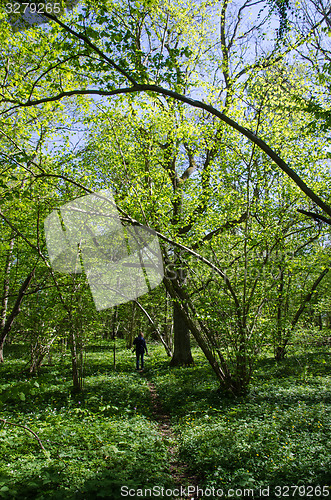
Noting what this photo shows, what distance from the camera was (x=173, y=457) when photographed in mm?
4633

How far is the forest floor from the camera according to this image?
11.1ft

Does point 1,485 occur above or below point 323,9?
below

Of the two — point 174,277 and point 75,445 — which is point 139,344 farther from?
point 75,445

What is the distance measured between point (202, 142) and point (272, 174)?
9.43ft

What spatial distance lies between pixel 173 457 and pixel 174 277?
3652mm

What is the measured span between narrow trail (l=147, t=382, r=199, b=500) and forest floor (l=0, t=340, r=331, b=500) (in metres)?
0.01

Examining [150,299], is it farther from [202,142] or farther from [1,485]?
[1,485]

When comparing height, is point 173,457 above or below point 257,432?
below

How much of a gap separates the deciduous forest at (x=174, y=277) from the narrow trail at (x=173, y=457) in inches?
1.4

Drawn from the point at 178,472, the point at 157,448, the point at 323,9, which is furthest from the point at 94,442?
the point at 323,9

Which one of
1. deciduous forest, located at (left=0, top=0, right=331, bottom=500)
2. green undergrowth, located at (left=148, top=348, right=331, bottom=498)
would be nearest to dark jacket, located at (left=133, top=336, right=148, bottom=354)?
deciduous forest, located at (left=0, top=0, right=331, bottom=500)

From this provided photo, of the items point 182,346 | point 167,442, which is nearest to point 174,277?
point 167,442

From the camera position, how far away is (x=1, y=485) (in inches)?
125

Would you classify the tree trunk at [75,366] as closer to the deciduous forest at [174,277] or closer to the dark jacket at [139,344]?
the deciduous forest at [174,277]
